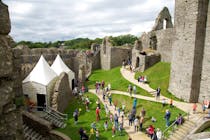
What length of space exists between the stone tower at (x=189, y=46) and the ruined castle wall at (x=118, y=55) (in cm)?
1648

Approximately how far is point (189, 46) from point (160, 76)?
642cm

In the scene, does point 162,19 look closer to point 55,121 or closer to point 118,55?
point 118,55

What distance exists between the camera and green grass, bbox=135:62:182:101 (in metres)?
18.0

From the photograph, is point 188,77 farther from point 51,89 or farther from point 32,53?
point 32,53

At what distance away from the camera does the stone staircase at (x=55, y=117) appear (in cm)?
1430

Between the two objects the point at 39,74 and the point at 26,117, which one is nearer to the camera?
the point at 26,117

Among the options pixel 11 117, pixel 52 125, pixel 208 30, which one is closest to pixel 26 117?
pixel 52 125

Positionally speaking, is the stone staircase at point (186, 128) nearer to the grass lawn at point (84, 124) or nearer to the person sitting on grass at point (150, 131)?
the person sitting on grass at point (150, 131)

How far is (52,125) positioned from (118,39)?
83.3m

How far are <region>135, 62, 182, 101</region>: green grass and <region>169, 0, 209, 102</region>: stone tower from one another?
1218 millimetres

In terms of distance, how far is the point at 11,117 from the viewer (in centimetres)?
299

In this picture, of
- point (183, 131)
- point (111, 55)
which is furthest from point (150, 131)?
point (111, 55)

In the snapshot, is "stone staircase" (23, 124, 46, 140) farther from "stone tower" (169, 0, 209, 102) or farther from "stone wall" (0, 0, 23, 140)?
"stone tower" (169, 0, 209, 102)

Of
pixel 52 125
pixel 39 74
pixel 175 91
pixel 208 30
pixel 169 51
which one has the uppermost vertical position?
pixel 208 30
